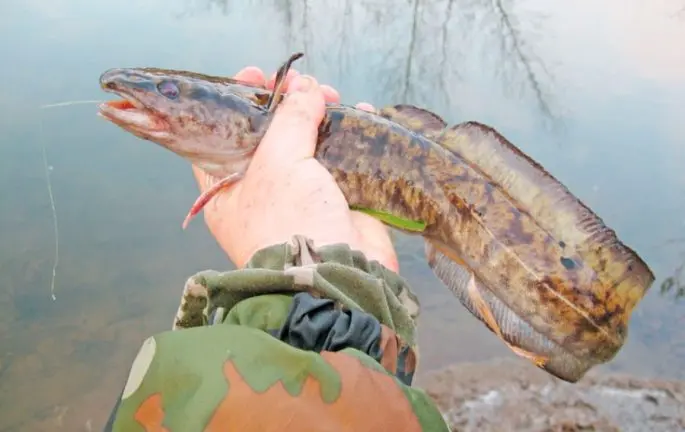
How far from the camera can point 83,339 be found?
4.01 m

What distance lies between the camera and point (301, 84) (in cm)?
268

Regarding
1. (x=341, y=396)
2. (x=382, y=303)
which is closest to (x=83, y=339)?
(x=382, y=303)

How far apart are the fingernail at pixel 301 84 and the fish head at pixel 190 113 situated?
4.7 inches

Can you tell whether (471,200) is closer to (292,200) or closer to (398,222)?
(398,222)

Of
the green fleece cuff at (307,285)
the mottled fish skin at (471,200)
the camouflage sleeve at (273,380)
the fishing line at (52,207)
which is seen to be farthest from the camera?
the fishing line at (52,207)

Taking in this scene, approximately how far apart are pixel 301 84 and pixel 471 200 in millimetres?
774

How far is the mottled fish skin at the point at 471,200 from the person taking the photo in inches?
96.2

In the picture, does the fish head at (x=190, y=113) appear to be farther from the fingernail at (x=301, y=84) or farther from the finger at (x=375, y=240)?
the finger at (x=375, y=240)

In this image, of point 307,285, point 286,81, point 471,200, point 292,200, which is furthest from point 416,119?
point 307,285

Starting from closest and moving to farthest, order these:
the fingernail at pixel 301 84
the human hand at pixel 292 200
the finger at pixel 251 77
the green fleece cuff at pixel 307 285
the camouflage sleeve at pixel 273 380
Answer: the camouflage sleeve at pixel 273 380
the green fleece cuff at pixel 307 285
the human hand at pixel 292 200
the fingernail at pixel 301 84
the finger at pixel 251 77

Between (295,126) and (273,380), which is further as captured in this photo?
(295,126)

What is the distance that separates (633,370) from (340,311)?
315 centimetres

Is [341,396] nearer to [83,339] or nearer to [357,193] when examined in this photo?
[357,193]

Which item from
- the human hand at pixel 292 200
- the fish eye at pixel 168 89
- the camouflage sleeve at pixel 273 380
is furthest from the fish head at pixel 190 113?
the camouflage sleeve at pixel 273 380
